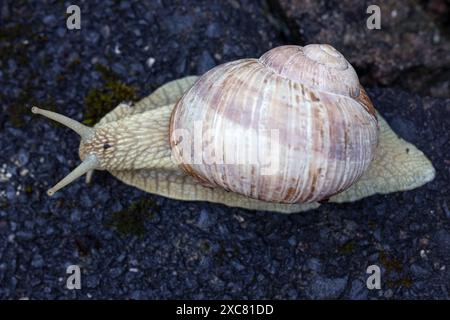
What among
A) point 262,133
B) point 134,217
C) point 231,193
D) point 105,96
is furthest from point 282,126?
point 105,96

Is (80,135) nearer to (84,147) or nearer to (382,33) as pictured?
(84,147)

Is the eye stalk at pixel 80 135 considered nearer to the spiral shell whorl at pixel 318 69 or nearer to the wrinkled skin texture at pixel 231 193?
the wrinkled skin texture at pixel 231 193

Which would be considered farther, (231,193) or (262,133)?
(231,193)

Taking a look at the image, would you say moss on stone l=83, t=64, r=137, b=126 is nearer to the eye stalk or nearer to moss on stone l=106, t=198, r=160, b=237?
the eye stalk

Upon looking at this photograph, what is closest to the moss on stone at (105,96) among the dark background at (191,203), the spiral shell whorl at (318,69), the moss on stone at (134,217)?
the dark background at (191,203)

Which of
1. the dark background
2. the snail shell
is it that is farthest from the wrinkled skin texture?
the snail shell
